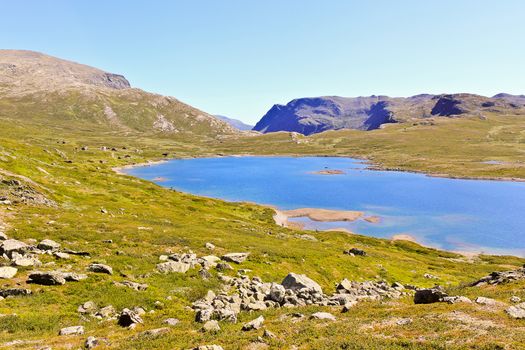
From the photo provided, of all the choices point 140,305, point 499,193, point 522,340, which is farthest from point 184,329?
point 499,193

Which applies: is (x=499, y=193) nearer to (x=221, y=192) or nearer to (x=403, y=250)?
(x=403, y=250)

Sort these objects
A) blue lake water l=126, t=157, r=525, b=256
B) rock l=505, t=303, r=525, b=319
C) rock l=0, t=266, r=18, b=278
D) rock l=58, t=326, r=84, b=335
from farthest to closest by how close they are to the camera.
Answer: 1. blue lake water l=126, t=157, r=525, b=256
2. rock l=0, t=266, r=18, b=278
3. rock l=58, t=326, r=84, b=335
4. rock l=505, t=303, r=525, b=319

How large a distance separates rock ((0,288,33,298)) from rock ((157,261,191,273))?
1248cm

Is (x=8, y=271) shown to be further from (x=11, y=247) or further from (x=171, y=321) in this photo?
(x=171, y=321)

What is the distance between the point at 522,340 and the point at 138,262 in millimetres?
35193

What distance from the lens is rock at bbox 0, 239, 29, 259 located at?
35.0 m

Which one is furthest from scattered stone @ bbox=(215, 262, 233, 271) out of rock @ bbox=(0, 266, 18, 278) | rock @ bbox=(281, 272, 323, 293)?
rock @ bbox=(0, 266, 18, 278)

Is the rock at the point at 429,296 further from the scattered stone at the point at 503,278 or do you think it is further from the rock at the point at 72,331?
the rock at the point at 72,331

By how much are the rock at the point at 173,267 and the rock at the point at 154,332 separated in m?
14.2

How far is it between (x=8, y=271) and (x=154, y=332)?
17.6m

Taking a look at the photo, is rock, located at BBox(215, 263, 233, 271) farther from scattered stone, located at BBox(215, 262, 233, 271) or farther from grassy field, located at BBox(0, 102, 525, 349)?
grassy field, located at BBox(0, 102, 525, 349)

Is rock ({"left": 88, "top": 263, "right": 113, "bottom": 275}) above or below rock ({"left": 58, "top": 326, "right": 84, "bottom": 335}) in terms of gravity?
above

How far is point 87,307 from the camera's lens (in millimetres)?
28531

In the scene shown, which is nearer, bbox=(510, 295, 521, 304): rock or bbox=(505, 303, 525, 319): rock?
bbox=(505, 303, 525, 319): rock
